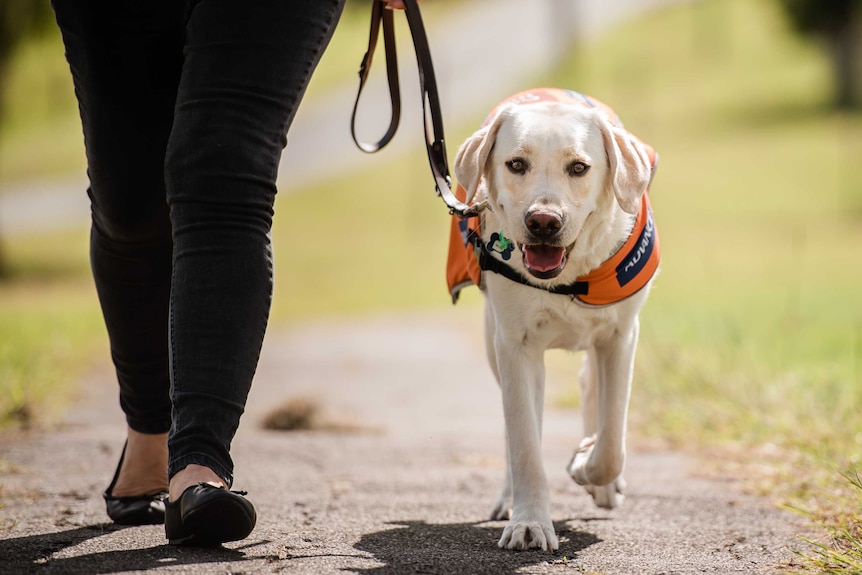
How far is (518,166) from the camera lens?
10.7 ft

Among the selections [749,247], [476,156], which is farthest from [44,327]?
[749,247]

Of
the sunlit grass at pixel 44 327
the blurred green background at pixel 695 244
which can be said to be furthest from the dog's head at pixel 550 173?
the sunlit grass at pixel 44 327

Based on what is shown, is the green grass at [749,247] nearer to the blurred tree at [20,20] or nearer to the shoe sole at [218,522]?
the shoe sole at [218,522]

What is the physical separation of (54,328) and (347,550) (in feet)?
26.2

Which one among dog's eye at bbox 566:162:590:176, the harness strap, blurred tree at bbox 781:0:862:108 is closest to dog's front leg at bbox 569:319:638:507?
the harness strap

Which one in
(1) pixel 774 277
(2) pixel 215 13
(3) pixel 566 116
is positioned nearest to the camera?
(2) pixel 215 13

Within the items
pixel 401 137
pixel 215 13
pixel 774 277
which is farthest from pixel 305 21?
pixel 401 137

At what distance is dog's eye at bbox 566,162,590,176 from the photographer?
10.7 ft

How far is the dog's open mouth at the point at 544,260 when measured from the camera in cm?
313

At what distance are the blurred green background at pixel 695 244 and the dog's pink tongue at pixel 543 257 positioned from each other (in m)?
1.08

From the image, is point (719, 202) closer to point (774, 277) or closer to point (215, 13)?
point (774, 277)

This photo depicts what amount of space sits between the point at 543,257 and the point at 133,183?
3.85 feet

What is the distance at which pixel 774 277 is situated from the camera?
1673 cm

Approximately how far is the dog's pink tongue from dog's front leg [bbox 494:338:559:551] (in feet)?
1.12
